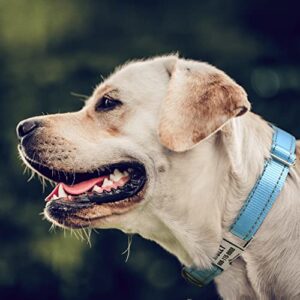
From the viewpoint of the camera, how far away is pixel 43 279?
7.92m

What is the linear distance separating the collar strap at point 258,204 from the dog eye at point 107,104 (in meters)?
0.67

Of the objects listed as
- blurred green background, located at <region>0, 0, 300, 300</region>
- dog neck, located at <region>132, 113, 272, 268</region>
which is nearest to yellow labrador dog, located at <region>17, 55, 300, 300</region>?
dog neck, located at <region>132, 113, 272, 268</region>

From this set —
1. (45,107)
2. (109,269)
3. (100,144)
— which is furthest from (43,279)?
(100,144)

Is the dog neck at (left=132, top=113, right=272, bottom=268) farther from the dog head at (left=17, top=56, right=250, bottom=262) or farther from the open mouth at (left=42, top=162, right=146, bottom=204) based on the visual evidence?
the open mouth at (left=42, top=162, right=146, bottom=204)

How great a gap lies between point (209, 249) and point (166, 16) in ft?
14.5

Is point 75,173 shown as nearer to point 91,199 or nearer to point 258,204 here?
point 91,199

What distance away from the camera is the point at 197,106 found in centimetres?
367

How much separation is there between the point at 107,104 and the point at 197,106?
474mm

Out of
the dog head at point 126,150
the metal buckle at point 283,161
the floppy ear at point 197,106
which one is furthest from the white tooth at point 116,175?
the metal buckle at point 283,161

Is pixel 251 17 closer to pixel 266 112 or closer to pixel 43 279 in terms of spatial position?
pixel 266 112

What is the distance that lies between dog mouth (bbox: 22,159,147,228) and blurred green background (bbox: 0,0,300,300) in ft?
12.0

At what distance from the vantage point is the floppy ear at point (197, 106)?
3588mm

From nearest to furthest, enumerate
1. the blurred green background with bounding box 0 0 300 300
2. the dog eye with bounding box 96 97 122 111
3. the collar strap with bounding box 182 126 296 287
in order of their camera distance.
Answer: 1. the collar strap with bounding box 182 126 296 287
2. the dog eye with bounding box 96 97 122 111
3. the blurred green background with bounding box 0 0 300 300

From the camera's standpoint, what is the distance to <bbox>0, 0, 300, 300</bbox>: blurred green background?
300 inches
